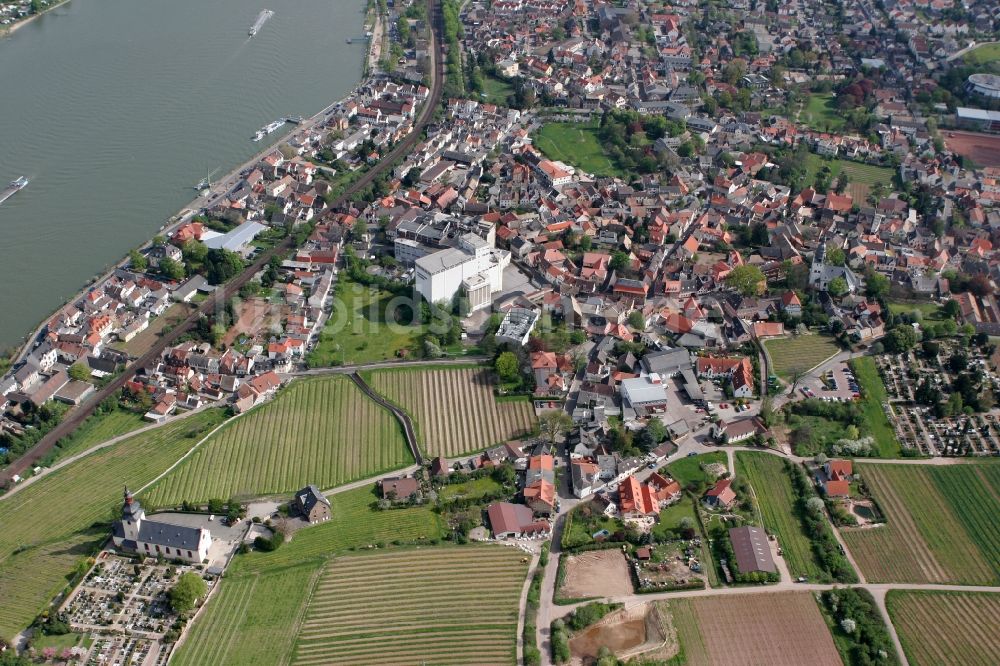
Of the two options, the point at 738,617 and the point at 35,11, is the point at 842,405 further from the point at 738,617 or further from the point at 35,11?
the point at 35,11

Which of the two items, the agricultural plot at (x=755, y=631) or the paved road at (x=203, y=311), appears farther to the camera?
the paved road at (x=203, y=311)

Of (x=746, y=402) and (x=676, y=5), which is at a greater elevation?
(x=676, y=5)

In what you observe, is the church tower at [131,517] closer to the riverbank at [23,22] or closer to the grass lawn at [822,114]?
the grass lawn at [822,114]

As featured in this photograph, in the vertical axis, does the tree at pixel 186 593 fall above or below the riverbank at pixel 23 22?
below

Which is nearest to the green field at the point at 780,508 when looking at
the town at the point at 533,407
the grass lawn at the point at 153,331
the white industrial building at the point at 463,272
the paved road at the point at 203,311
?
the town at the point at 533,407

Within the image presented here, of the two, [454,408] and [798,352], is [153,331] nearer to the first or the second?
[454,408]

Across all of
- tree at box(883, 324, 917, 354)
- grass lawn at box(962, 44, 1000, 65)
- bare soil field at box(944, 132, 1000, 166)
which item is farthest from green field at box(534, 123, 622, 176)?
grass lawn at box(962, 44, 1000, 65)

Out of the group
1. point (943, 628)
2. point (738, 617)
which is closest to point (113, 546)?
point (738, 617)

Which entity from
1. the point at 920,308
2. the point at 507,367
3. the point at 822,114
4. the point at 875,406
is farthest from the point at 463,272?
the point at 822,114
